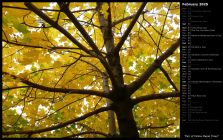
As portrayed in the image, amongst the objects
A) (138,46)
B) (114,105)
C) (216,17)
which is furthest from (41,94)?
(216,17)

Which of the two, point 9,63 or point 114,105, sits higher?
point 9,63

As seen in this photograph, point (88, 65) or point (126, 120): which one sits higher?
point (88, 65)

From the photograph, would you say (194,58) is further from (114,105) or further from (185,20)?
(114,105)

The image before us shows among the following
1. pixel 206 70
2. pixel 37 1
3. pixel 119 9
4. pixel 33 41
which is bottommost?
pixel 206 70

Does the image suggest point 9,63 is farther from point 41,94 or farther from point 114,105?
point 114,105

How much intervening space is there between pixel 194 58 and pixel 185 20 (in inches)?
14.5

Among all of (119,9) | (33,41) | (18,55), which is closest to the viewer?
(33,41)

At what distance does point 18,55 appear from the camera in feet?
11.6

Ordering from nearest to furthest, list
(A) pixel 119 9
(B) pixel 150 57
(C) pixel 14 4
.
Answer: (C) pixel 14 4, (A) pixel 119 9, (B) pixel 150 57

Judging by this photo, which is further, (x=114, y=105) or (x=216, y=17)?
(x=114, y=105)

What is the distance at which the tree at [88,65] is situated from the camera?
9.03 feet

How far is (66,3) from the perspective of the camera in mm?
2523

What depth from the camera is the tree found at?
9.03 ft

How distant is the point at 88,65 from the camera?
12.4 ft
